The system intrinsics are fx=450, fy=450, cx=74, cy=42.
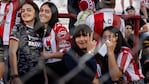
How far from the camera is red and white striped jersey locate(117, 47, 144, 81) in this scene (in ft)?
6.66

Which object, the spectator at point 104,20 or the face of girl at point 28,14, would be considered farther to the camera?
the spectator at point 104,20

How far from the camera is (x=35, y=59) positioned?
6.28 ft

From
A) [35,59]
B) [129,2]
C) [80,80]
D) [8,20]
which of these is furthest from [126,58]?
[129,2]

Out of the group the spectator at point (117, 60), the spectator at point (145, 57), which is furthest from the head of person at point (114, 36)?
the spectator at point (145, 57)

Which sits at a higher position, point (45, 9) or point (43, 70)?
point (45, 9)

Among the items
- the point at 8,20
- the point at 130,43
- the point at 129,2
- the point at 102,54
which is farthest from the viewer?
the point at 129,2

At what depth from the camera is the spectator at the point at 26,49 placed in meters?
1.88

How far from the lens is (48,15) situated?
2.05m

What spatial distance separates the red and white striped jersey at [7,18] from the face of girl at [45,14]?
144 millimetres

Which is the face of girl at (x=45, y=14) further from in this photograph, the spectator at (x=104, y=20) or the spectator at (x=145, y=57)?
the spectator at (x=145, y=57)

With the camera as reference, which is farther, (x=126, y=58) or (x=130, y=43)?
(x=130, y=43)

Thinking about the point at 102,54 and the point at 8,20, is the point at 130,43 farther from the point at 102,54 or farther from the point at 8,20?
the point at 8,20

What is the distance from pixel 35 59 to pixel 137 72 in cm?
53

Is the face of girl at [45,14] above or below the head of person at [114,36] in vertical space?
above
